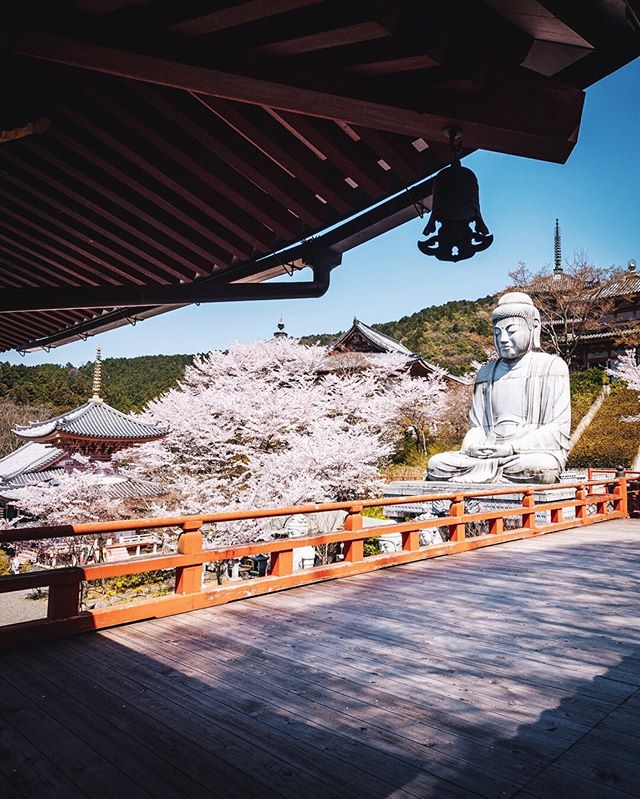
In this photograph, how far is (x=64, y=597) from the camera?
367 cm

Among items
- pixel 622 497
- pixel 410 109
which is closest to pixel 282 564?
pixel 410 109

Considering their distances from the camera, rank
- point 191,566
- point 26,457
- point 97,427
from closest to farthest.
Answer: point 191,566 < point 97,427 < point 26,457

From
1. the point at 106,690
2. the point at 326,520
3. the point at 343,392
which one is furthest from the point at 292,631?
the point at 343,392

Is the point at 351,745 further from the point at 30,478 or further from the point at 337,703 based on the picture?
the point at 30,478

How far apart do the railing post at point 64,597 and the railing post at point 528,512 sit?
20.9ft

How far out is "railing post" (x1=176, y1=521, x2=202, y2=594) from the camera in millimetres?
4355

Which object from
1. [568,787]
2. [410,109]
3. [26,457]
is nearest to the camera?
[410,109]

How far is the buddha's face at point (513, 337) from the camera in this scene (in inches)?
441

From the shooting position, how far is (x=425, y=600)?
15.5 ft

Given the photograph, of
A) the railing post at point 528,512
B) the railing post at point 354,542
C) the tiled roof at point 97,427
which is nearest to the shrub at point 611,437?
the railing post at point 528,512

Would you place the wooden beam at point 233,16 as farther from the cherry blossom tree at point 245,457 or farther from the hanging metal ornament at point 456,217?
the cherry blossom tree at point 245,457

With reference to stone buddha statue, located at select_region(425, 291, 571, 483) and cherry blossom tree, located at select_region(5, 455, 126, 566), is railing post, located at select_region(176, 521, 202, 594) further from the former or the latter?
cherry blossom tree, located at select_region(5, 455, 126, 566)

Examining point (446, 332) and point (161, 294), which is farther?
point (446, 332)

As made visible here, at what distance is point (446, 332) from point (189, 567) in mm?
43233
